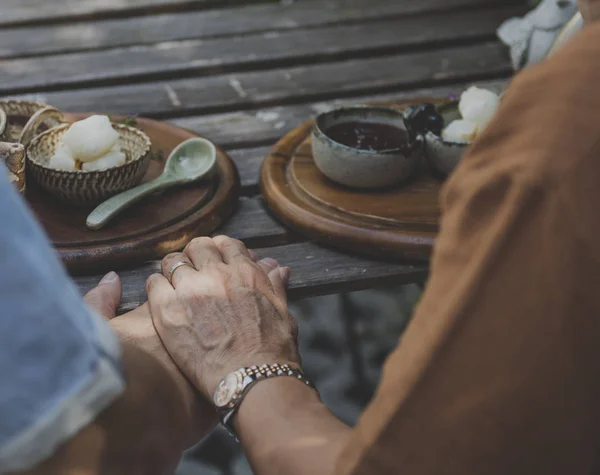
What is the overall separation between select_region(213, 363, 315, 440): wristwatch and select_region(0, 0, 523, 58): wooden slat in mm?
1313

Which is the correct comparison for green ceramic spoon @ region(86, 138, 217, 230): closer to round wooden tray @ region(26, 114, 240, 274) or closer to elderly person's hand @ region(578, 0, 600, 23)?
round wooden tray @ region(26, 114, 240, 274)

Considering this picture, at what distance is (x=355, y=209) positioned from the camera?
132 cm

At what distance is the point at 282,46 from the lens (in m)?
2.06

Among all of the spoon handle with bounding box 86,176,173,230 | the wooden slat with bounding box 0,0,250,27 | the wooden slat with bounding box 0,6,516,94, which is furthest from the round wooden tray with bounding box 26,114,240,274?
the wooden slat with bounding box 0,0,250,27

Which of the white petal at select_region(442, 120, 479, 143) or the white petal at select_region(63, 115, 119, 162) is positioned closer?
the white petal at select_region(63, 115, 119, 162)

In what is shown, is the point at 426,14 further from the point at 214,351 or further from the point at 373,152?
the point at 214,351

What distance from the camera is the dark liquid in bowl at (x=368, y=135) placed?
1396 mm

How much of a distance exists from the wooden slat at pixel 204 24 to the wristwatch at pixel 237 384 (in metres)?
1.31

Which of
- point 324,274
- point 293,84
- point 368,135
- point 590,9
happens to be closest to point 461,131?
point 368,135

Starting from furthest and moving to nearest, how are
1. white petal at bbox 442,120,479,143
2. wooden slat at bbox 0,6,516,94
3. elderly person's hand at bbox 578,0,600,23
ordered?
wooden slat at bbox 0,6,516,94
white petal at bbox 442,120,479,143
elderly person's hand at bbox 578,0,600,23

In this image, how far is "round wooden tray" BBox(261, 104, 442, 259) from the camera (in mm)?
1263

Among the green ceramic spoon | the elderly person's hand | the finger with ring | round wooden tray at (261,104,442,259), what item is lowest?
round wooden tray at (261,104,442,259)

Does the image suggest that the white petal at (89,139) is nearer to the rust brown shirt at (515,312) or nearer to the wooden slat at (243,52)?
the wooden slat at (243,52)

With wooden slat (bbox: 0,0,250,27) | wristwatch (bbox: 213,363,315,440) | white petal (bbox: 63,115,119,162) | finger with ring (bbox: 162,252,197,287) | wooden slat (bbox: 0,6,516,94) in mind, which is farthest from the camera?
wooden slat (bbox: 0,0,250,27)
